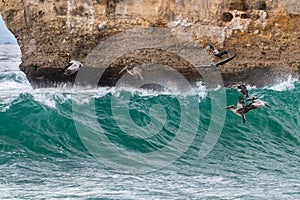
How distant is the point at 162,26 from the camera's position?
1500 cm

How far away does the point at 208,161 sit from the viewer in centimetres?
959

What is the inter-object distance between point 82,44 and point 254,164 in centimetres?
688

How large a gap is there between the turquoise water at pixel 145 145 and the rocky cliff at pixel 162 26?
60cm

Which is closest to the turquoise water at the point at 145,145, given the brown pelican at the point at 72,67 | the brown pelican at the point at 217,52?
the brown pelican at the point at 72,67

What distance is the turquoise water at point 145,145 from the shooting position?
741cm

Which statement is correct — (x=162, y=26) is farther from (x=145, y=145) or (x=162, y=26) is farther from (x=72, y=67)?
(x=145, y=145)

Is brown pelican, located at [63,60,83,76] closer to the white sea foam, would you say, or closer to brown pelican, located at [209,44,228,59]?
brown pelican, located at [209,44,228,59]

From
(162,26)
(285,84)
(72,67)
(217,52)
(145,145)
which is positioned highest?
(162,26)

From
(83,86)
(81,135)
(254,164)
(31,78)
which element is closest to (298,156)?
(254,164)

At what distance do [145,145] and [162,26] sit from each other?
524 cm

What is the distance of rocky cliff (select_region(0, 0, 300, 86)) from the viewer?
14.8 meters

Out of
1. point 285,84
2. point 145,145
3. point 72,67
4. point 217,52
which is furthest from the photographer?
point 285,84

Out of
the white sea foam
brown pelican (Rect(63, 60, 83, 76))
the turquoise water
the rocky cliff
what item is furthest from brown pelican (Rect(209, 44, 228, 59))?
brown pelican (Rect(63, 60, 83, 76))

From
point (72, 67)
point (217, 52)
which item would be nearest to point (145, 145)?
point (72, 67)
